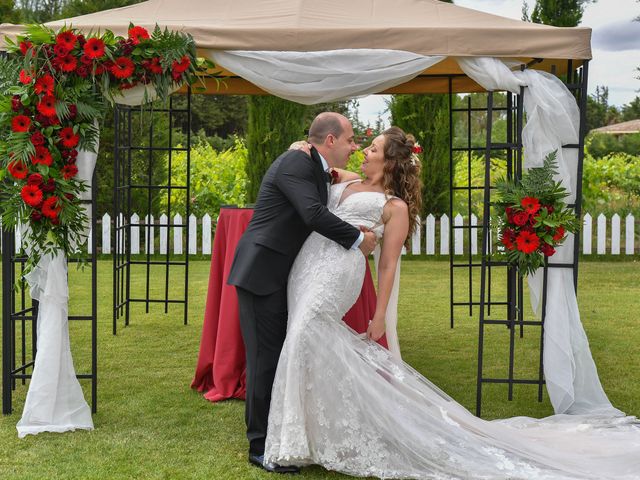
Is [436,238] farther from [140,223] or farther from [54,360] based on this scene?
[54,360]

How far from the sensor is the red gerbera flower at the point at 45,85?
4.87m

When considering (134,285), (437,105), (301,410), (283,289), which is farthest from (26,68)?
(437,105)

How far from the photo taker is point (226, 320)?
19.3ft

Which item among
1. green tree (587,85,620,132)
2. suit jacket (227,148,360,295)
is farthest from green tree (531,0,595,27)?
green tree (587,85,620,132)

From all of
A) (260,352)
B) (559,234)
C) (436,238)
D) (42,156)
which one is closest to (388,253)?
(260,352)

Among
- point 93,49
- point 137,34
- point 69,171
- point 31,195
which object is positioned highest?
point 137,34

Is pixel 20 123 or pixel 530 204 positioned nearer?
pixel 20 123

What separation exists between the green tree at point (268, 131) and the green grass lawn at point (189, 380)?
3.09 meters

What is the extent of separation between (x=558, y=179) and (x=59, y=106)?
3029 millimetres

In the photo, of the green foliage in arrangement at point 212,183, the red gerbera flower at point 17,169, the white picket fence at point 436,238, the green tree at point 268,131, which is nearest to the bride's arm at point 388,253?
the red gerbera flower at point 17,169

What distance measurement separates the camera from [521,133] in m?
5.56

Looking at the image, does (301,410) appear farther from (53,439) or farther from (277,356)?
(53,439)

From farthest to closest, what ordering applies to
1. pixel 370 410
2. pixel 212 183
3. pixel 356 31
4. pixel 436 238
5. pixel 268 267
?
1. pixel 212 183
2. pixel 436 238
3. pixel 356 31
4. pixel 268 267
5. pixel 370 410

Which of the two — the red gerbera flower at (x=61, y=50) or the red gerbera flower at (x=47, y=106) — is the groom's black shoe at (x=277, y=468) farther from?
the red gerbera flower at (x=61, y=50)
